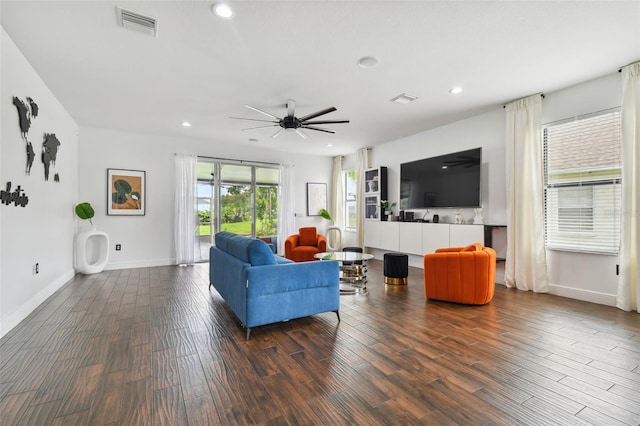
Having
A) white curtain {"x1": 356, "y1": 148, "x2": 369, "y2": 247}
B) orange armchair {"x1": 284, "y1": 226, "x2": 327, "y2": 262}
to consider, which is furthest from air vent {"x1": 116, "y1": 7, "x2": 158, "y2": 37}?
white curtain {"x1": 356, "y1": 148, "x2": 369, "y2": 247}

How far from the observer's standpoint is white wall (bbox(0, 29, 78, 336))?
2746 mm

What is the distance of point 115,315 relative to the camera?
3.27 m

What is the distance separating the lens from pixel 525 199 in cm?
424

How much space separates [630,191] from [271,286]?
4.13 metres

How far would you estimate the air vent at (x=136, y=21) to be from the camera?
2.43 metres

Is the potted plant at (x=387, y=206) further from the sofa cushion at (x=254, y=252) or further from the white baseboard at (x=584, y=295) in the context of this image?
the sofa cushion at (x=254, y=252)

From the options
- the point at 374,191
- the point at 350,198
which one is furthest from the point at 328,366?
the point at 350,198

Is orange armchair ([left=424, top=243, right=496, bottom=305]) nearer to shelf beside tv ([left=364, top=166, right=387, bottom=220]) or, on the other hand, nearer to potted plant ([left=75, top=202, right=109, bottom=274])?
shelf beside tv ([left=364, top=166, right=387, bottom=220])

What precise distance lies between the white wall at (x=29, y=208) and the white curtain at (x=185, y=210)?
187 centimetres

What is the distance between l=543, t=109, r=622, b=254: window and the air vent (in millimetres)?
5003

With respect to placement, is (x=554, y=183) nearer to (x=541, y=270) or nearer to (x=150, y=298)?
(x=541, y=270)

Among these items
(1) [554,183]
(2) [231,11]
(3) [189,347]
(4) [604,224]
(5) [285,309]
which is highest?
(2) [231,11]

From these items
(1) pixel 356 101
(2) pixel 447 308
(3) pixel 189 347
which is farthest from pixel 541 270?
(3) pixel 189 347

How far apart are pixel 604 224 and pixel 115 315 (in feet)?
19.5
